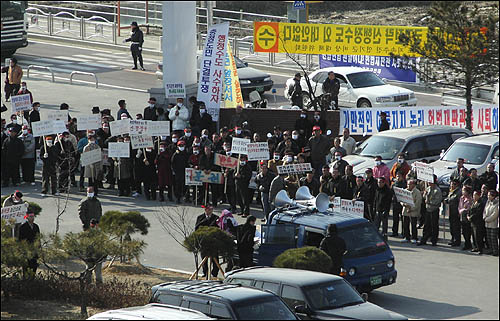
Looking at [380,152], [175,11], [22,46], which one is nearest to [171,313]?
[380,152]

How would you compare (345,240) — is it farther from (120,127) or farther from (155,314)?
(120,127)

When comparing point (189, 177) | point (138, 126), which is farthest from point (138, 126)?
point (189, 177)

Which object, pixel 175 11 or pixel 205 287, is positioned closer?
pixel 205 287

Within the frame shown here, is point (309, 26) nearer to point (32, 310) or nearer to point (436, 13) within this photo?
point (436, 13)

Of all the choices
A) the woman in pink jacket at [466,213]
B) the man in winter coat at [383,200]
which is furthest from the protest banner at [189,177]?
the woman in pink jacket at [466,213]

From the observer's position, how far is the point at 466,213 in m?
20.2

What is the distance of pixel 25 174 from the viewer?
26.3m

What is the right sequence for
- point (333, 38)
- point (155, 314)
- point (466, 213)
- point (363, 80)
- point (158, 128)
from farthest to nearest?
point (333, 38) → point (363, 80) → point (158, 128) → point (466, 213) → point (155, 314)

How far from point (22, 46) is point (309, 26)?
13.3m

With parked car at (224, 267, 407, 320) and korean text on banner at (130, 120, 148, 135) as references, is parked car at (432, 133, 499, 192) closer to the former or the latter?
korean text on banner at (130, 120, 148, 135)

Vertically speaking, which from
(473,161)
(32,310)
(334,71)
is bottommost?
(32,310)

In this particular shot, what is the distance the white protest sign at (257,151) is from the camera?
23.7 m

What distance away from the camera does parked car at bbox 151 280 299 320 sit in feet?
44.0

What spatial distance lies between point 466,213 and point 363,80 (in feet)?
44.6
